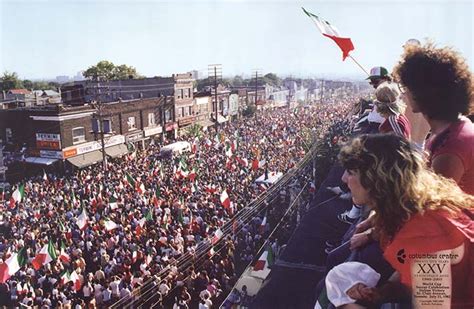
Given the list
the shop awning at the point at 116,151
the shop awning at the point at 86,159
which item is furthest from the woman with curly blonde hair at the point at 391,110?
the shop awning at the point at 116,151

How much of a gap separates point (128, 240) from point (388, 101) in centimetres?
1126

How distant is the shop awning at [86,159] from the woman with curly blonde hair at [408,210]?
30.6m

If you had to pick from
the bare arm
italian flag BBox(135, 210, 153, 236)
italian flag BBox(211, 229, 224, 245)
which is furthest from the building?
the bare arm

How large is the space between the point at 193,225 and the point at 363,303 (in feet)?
43.1

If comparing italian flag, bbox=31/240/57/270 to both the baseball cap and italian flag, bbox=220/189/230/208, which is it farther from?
the baseball cap

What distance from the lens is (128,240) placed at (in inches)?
534

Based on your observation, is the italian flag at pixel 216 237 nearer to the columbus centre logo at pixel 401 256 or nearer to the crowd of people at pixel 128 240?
the crowd of people at pixel 128 240

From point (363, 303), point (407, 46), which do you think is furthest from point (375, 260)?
point (407, 46)

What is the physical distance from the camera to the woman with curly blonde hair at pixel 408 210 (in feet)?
6.06

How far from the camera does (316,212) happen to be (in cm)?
1389

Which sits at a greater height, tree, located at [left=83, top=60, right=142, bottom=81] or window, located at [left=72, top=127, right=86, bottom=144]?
tree, located at [left=83, top=60, right=142, bottom=81]

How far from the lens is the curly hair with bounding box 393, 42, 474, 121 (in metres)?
2.56

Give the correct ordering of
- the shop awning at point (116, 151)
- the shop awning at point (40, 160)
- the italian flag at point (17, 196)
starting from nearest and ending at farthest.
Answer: the italian flag at point (17, 196), the shop awning at point (40, 160), the shop awning at point (116, 151)

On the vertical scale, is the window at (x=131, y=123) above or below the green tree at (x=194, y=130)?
above
